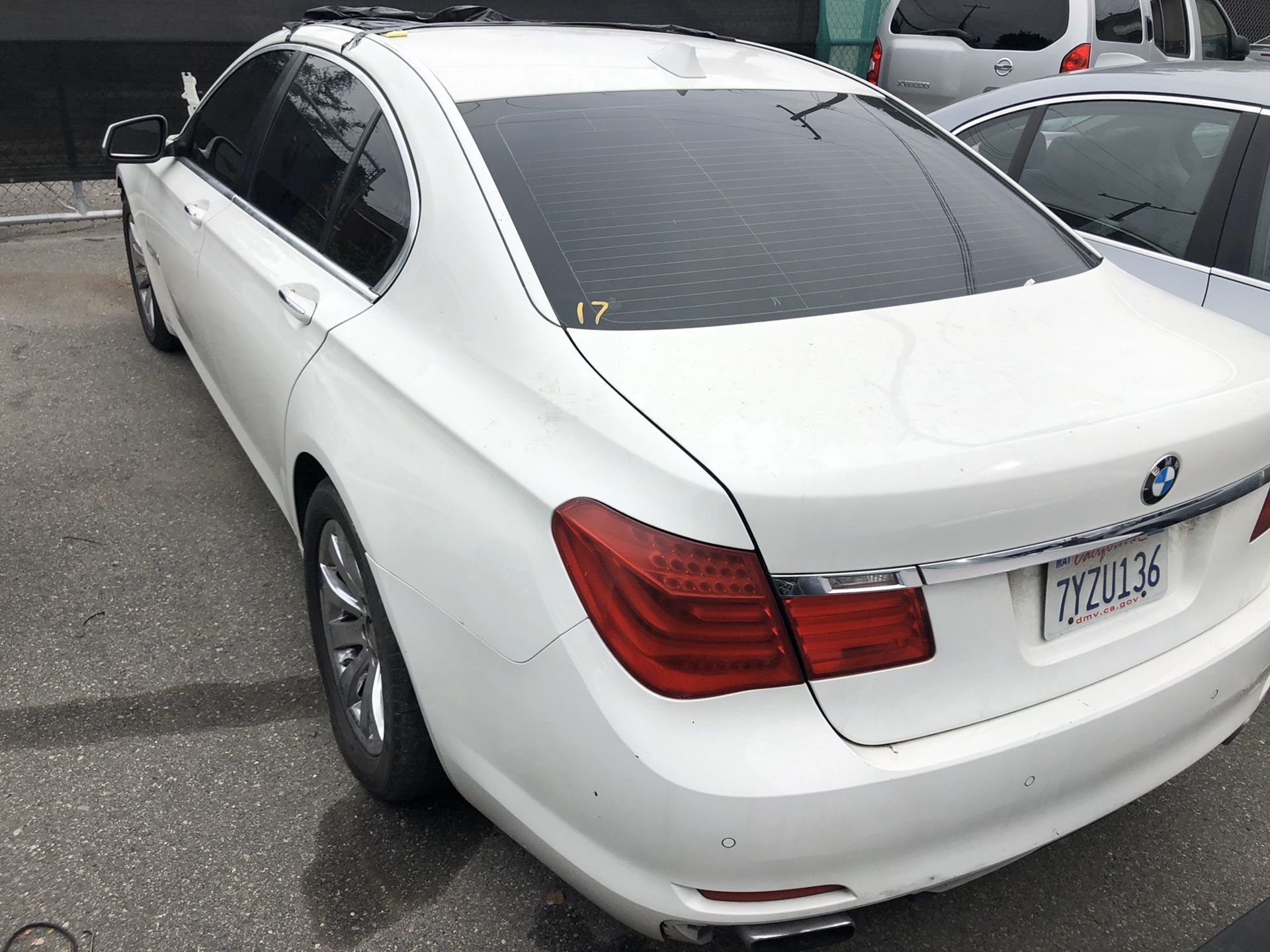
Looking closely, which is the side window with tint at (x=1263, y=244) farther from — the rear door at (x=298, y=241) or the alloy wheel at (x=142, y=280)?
the alloy wheel at (x=142, y=280)

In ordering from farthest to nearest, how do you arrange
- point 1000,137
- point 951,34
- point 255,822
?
point 951,34, point 1000,137, point 255,822

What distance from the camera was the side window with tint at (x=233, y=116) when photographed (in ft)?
11.1

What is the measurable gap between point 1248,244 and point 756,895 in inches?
108

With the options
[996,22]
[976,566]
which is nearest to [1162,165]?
[976,566]

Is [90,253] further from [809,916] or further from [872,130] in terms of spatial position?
[809,916]

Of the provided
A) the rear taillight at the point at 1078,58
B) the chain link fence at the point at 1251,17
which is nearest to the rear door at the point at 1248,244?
the rear taillight at the point at 1078,58

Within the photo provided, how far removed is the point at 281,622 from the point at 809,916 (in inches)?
80.2

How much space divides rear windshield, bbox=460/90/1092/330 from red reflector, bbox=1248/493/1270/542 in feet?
2.14

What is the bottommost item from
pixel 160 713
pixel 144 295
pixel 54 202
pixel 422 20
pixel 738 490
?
pixel 54 202

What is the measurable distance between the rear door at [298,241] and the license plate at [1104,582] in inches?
58.8

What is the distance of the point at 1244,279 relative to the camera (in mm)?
3275

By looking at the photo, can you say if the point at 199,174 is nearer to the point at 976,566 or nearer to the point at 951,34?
the point at 976,566

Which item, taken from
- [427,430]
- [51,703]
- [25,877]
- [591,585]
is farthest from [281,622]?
[591,585]

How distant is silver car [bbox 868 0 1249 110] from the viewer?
812 cm
